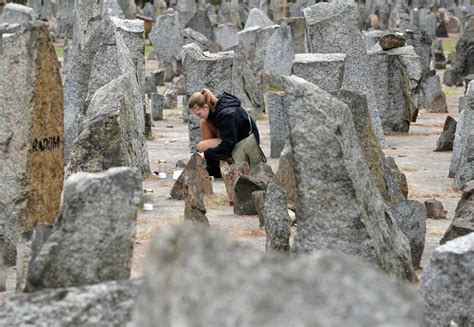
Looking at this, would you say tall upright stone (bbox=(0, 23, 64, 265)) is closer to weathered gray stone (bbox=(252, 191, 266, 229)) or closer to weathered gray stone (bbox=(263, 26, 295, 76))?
weathered gray stone (bbox=(252, 191, 266, 229))

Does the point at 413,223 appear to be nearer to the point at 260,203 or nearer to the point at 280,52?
the point at 260,203

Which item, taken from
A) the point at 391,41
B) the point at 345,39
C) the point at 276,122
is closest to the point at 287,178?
the point at 276,122

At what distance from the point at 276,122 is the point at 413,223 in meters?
5.81

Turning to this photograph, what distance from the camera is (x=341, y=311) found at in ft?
12.0

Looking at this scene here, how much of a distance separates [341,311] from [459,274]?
265 cm

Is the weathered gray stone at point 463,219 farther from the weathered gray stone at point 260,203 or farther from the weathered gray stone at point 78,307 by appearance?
the weathered gray stone at point 78,307

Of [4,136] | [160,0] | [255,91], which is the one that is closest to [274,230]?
[4,136]

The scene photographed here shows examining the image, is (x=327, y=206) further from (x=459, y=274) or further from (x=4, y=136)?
(x=4, y=136)

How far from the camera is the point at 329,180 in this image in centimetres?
706

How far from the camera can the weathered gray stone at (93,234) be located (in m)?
5.96

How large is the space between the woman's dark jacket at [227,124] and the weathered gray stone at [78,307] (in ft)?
23.5

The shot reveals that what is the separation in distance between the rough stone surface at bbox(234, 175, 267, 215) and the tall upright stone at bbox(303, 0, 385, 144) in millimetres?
4652

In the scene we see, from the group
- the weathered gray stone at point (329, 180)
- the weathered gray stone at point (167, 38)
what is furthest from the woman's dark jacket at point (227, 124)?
the weathered gray stone at point (167, 38)

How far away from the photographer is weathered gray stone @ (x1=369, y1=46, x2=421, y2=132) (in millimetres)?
16859
